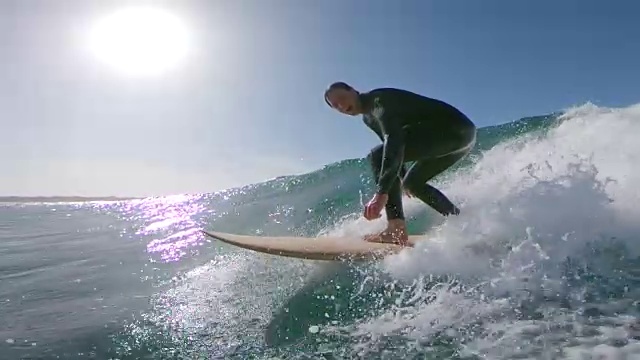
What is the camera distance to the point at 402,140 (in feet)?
13.1

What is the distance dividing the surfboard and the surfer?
0.73 ft

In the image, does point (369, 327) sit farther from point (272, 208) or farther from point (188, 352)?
point (272, 208)

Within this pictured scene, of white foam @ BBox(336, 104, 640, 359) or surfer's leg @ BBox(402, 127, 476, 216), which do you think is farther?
surfer's leg @ BBox(402, 127, 476, 216)

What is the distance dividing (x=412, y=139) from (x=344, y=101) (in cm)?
63

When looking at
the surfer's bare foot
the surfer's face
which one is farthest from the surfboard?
the surfer's face

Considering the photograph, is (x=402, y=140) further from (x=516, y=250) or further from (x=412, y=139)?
(x=516, y=250)

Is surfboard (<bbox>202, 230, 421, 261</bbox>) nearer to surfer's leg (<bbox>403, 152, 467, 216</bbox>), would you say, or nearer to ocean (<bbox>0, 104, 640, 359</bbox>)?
ocean (<bbox>0, 104, 640, 359</bbox>)

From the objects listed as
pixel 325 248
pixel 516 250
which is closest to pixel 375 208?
pixel 325 248

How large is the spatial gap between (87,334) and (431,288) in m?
2.23

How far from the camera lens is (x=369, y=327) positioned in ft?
9.14

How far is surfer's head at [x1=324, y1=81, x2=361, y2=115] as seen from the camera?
405cm

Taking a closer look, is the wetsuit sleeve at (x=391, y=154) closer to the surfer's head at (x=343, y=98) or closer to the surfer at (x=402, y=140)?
the surfer at (x=402, y=140)

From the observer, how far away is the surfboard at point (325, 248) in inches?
153

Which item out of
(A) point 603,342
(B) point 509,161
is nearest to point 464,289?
(A) point 603,342
